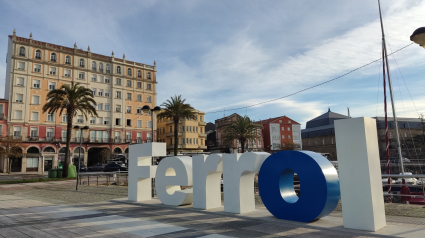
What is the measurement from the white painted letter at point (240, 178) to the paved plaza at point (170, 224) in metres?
0.38

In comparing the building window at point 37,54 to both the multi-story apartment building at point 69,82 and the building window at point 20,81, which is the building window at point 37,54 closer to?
the multi-story apartment building at point 69,82

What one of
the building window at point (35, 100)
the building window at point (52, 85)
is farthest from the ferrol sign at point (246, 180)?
the building window at point (52, 85)

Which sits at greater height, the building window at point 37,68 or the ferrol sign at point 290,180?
the building window at point 37,68

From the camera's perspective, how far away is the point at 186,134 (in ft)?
210

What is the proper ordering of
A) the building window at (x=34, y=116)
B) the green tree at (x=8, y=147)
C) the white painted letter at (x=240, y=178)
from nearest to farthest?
the white painted letter at (x=240, y=178), the green tree at (x=8, y=147), the building window at (x=34, y=116)

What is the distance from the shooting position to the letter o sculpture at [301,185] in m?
7.95

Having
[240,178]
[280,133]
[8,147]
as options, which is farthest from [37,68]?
[280,133]

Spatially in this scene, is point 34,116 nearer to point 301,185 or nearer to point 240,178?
point 240,178

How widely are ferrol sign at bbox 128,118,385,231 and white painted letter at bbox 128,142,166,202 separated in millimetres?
491

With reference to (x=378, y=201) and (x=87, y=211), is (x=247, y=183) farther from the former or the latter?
(x=87, y=211)

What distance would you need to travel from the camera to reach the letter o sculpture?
7.95 m

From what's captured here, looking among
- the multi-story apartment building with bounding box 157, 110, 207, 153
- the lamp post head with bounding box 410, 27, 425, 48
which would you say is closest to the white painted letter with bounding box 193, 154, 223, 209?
the lamp post head with bounding box 410, 27, 425, 48

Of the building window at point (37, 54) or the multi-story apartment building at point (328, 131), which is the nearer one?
the building window at point (37, 54)

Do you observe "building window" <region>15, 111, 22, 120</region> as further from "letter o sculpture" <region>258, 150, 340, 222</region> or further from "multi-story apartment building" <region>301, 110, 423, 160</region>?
"multi-story apartment building" <region>301, 110, 423, 160</region>
